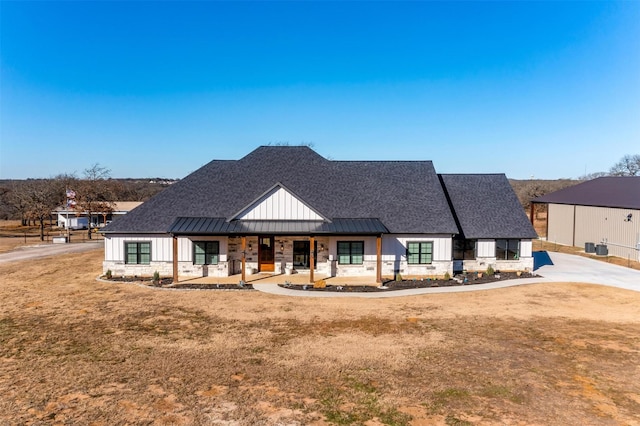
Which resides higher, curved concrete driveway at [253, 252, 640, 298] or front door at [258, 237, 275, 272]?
front door at [258, 237, 275, 272]

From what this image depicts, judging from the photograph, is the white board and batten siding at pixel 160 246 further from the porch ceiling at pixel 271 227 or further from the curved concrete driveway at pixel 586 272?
the curved concrete driveway at pixel 586 272

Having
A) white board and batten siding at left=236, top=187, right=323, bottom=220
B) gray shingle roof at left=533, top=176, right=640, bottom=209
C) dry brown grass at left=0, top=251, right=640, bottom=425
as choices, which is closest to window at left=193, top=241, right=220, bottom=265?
white board and batten siding at left=236, top=187, right=323, bottom=220

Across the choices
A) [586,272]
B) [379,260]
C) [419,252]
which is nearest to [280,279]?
[379,260]

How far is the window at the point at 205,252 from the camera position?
24.3m

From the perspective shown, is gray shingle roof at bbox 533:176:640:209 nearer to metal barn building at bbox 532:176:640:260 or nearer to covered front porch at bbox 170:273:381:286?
metal barn building at bbox 532:176:640:260

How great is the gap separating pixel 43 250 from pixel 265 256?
24422 millimetres

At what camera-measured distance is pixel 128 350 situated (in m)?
13.1

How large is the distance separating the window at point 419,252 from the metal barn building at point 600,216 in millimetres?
17389

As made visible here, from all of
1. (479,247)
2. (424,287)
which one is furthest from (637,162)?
(424,287)

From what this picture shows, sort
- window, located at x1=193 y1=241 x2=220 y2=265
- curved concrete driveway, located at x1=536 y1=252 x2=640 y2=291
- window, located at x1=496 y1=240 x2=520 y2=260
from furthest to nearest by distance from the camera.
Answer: window, located at x1=496 y1=240 x2=520 y2=260, window, located at x1=193 y1=241 x2=220 y2=265, curved concrete driveway, located at x1=536 y1=252 x2=640 y2=291

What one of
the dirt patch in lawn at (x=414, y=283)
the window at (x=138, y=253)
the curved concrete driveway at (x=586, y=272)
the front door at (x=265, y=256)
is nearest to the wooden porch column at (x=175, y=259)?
the window at (x=138, y=253)

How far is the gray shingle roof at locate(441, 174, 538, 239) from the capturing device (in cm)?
2592

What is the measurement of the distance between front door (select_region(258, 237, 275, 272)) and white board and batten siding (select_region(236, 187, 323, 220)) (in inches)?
68.2

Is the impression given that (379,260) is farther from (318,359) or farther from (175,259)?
(175,259)
